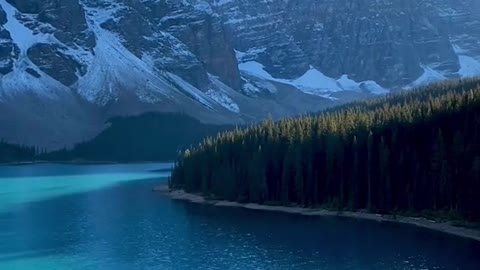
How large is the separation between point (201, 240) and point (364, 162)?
27689mm

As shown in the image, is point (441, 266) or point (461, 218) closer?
point (441, 266)

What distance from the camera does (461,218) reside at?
84812 millimetres

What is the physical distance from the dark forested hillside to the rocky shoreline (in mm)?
1650

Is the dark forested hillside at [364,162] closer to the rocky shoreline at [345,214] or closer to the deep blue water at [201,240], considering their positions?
the rocky shoreline at [345,214]

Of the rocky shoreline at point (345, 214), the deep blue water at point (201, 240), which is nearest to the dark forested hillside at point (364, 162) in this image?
the rocky shoreline at point (345, 214)

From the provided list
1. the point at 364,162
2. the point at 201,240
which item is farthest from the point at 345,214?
the point at 201,240

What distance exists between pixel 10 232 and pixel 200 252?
81.2 ft

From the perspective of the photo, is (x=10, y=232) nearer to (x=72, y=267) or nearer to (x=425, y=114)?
(x=72, y=267)

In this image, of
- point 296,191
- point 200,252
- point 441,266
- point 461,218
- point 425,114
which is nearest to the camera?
point 441,266

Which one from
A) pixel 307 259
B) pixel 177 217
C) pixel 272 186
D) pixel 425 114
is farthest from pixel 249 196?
pixel 307 259

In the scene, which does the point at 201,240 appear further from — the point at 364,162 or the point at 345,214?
the point at 364,162

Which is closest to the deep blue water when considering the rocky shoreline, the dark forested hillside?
the rocky shoreline

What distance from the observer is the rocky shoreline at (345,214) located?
81.2 metres

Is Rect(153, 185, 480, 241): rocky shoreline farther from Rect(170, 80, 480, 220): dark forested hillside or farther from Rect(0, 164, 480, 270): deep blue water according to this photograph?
Rect(0, 164, 480, 270): deep blue water
